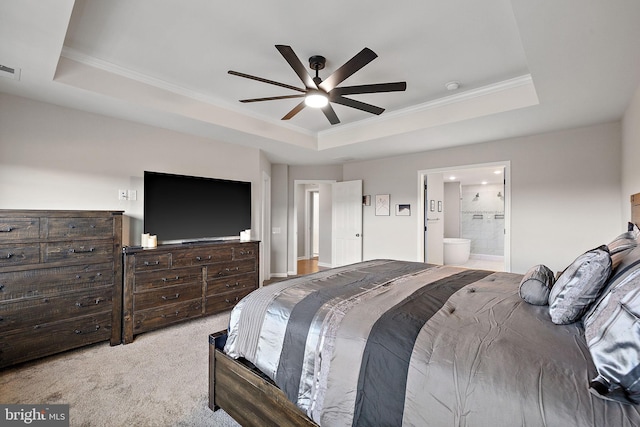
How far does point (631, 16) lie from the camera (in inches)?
63.9

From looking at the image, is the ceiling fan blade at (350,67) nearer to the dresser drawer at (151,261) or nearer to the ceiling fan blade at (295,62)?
the ceiling fan blade at (295,62)

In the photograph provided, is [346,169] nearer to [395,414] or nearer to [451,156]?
[451,156]

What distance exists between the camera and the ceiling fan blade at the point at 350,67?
74.9 inches

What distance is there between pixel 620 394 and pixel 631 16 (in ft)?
6.57

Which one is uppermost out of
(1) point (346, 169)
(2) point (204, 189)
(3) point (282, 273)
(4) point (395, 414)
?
(1) point (346, 169)

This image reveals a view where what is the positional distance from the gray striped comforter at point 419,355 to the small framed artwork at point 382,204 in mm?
3569

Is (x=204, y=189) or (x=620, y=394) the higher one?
(x=204, y=189)

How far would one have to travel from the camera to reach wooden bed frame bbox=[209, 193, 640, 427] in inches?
58.0

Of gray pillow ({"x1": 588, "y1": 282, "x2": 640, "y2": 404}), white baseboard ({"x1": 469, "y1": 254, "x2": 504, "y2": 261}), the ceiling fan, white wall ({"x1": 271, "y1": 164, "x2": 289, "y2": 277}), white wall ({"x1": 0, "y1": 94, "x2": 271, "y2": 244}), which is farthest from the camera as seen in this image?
white baseboard ({"x1": 469, "y1": 254, "x2": 504, "y2": 261})

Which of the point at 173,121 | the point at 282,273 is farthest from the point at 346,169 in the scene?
the point at 173,121

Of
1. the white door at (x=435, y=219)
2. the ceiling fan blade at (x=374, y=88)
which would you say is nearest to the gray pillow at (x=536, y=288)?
the ceiling fan blade at (x=374, y=88)

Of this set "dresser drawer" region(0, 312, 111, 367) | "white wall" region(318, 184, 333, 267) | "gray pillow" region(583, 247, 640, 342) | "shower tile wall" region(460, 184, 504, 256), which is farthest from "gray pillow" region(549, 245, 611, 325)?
"shower tile wall" region(460, 184, 504, 256)

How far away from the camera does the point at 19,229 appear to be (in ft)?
7.78

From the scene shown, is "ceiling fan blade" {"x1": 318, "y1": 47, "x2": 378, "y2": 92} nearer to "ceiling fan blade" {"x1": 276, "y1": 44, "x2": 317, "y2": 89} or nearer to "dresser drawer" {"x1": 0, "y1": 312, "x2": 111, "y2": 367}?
"ceiling fan blade" {"x1": 276, "y1": 44, "x2": 317, "y2": 89}
